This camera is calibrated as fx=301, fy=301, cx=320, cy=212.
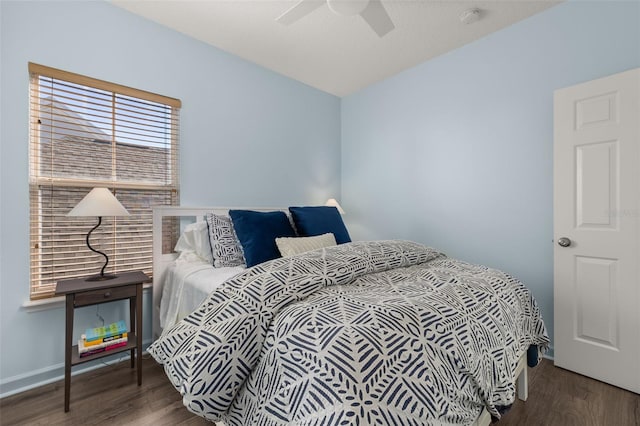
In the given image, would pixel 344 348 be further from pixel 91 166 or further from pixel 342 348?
pixel 91 166

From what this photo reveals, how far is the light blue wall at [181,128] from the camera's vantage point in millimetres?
1801

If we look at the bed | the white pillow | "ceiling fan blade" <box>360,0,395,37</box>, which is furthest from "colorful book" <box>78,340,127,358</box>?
"ceiling fan blade" <box>360,0,395,37</box>

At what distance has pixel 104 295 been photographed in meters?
1.80

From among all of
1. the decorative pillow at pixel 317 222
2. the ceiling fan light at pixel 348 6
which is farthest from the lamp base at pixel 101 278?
the ceiling fan light at pixel 348 6

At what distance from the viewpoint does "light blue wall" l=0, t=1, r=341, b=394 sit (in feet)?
5.91

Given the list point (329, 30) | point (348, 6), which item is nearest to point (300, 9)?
point (348, 6)

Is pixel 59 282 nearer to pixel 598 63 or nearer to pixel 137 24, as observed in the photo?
pixel 137 24

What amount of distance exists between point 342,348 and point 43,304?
2.06m

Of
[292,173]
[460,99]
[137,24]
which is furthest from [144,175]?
[460,99]

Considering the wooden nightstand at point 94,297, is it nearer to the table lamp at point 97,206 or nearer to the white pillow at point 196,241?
the table lamp at point 97,206

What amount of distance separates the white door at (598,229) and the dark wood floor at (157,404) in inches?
8.7

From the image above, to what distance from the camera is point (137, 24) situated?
7.42 ft

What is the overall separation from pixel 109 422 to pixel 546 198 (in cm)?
315

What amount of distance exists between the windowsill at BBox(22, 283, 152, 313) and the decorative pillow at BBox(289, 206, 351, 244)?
164 cm
